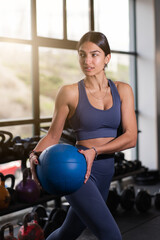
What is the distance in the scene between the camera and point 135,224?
2.72 meters

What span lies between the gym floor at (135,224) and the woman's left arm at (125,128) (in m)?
1.23

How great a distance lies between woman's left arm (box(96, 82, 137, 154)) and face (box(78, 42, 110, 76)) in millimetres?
159

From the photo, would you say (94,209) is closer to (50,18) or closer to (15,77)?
(50,18)

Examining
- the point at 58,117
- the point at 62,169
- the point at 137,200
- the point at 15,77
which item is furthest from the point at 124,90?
the point at 15,77

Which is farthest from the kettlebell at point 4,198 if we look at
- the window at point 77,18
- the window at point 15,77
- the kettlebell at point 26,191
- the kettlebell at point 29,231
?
the window at point 77,18

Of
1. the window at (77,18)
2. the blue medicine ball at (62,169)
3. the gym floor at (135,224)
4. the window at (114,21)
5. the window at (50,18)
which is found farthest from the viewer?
the window at (114,21)

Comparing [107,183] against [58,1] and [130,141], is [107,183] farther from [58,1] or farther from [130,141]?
[58,1]

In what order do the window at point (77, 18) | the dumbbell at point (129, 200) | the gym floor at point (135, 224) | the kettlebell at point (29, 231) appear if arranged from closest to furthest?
the kettlebell at point (29, 231), the gym floor at point (135, 224), the dumbbell at point (129, 200), the window at point (77, 18)

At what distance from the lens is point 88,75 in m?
1.50

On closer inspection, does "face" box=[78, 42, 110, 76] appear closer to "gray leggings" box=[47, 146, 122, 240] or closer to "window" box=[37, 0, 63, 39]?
"gray leggings" box=[47, 146, 122, 240]

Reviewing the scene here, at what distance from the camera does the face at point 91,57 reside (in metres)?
1.44

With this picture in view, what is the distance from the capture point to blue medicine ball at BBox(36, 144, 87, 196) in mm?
1238

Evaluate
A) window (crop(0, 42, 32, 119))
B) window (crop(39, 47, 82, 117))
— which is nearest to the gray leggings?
window (crop(0, 42, 32, 119))

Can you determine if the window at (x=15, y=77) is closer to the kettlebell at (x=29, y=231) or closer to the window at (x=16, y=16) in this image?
the window at (x=16, y=16)
